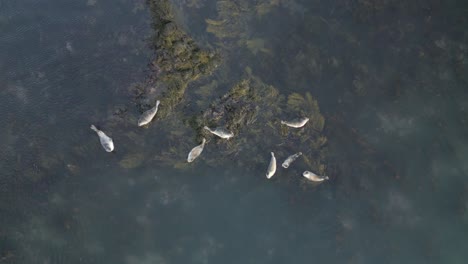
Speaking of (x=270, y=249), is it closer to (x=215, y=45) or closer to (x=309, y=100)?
(x=309, y=100)

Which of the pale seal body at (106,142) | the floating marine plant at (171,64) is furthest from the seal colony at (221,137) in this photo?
the floating marine plant at (171,64)

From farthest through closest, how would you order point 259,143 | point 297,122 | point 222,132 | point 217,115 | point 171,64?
1. point 259,143
2. point 297,122
3. point 217,115
4. point 171,64
5. point 222,132

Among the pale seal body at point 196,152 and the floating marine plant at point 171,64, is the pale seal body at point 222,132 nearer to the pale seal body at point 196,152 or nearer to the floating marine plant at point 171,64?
the pale seal body at point 196,152

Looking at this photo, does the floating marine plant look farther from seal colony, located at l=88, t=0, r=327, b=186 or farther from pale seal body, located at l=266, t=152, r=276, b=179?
pale seal body, located at l=266, t=152, r=276, b=179

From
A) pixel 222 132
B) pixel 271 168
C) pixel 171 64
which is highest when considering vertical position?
pixel 171 64

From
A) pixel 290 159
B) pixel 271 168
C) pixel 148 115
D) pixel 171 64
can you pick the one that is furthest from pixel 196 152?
pixel 290 159

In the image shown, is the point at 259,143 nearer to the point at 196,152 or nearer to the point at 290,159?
the point at 290,159

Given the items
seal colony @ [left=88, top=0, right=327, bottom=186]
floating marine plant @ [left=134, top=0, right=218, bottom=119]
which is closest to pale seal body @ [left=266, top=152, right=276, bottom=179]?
seal colony @ [left=88, top=0, right=327, bottom=186]

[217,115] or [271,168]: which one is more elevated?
[217,115]

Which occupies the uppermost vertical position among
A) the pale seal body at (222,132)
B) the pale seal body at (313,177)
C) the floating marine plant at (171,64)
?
the floating marine plant at (171,64)
